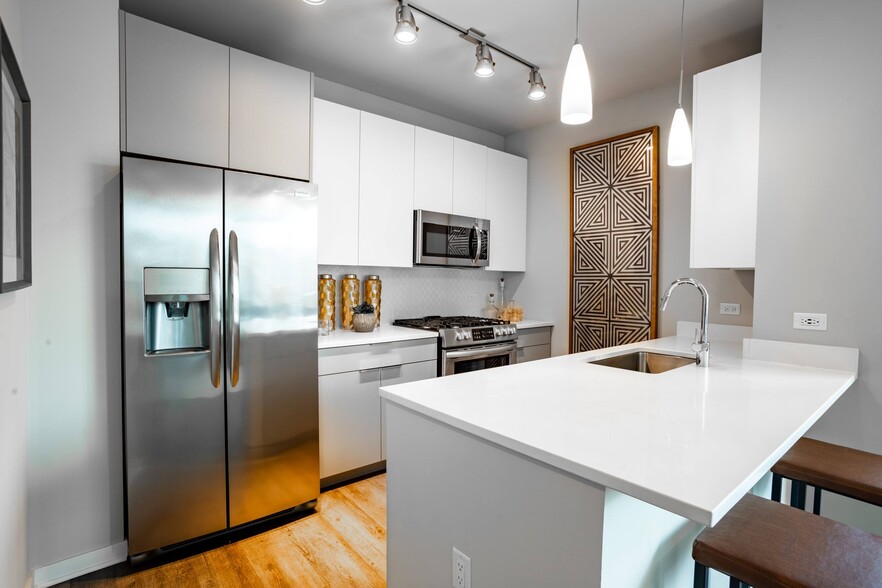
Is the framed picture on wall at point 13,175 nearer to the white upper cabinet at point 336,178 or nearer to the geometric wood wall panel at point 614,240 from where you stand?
the white upper cabinet at point 336,178

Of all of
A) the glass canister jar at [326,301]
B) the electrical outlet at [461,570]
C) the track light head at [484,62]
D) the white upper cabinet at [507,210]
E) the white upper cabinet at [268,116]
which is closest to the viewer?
the electrical outlet at [461,570]

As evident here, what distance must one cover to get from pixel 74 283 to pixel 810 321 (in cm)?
326

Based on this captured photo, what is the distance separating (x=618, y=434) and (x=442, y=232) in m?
2.56

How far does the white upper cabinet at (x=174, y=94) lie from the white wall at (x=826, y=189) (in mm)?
2683

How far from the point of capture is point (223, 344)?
2.10 m

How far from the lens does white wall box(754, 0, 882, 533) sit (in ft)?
6.16

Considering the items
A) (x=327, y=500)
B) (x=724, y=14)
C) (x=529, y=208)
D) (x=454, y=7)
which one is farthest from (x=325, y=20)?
(x=327, y=500)

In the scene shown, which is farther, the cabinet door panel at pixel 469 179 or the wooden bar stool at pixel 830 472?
the cabinet door panel at pixel 469 179

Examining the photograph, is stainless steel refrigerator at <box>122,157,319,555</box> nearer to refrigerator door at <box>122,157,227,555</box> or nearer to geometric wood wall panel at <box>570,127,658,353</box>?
refrigerator door at <box>122,157,227,555</box>

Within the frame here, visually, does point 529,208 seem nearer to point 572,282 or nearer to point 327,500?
point 572,282

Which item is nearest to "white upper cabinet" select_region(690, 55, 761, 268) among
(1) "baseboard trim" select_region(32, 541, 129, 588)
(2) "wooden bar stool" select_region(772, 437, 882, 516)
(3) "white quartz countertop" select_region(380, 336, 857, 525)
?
(3) "white quartz countertop" select_region(380, 336, 857, 525)

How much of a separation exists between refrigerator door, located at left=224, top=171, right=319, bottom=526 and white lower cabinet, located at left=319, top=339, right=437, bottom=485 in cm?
19

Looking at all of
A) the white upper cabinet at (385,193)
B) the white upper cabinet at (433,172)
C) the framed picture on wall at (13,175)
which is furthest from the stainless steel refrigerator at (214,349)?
the white upper cabinet at (433,172)

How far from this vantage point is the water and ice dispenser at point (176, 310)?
1.95 m
